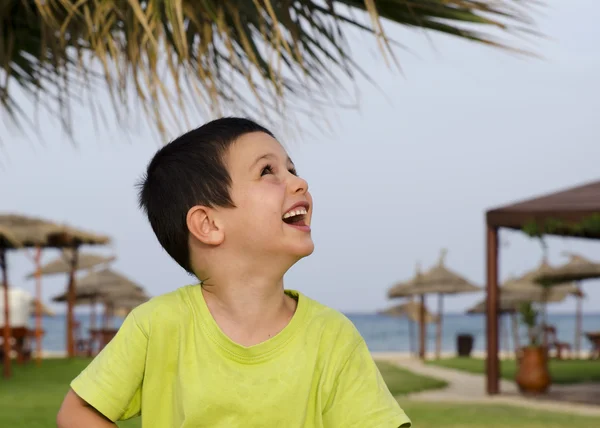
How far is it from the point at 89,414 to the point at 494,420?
662 centimetres

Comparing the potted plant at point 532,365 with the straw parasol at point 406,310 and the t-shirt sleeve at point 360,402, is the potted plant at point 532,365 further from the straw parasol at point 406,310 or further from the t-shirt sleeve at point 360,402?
the straw parasol at point 406,310

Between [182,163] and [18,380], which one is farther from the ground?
[182,163]

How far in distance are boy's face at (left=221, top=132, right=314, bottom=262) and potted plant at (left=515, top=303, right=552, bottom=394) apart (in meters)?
10.6

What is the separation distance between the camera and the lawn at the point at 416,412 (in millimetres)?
7711

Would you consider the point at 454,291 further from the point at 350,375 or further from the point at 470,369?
the point at 350,375

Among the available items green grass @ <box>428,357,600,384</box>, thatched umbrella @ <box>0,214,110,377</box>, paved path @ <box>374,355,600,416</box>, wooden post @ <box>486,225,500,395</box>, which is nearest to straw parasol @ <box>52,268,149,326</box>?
thatched umbrella @ <box>0,214,110,377</box>

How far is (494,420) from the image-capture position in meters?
8.08

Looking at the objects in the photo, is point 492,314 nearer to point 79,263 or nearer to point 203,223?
point 203,223

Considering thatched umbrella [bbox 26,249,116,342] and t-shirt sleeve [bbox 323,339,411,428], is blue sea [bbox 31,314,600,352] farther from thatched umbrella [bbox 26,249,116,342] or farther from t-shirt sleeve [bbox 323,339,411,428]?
t-shirt sleeve [bbox 323,339,411,428]

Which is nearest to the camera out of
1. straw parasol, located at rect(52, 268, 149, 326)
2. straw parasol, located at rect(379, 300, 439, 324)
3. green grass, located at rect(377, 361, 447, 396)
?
green grass, located at rect(377, 361, 447, 396)

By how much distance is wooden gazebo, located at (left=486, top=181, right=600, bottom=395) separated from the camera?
35.1 feet

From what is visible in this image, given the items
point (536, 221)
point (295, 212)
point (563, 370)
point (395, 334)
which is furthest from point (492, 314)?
point (395, 334)

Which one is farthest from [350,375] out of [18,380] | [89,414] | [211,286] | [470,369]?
[470,369]

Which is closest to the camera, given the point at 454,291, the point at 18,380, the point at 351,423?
the point at 351,423
